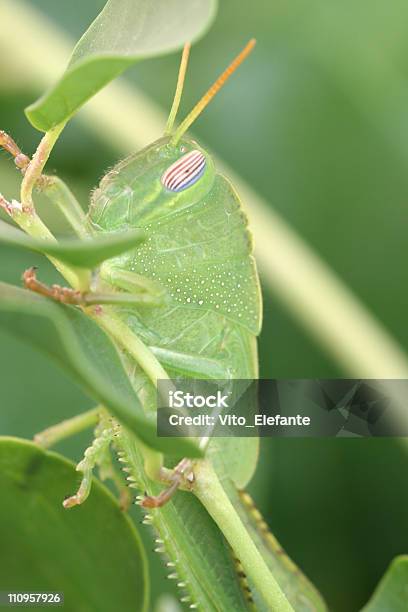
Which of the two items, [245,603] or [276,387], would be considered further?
[276,387]

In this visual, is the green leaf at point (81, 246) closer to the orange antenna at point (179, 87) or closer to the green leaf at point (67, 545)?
the orange antenna at point (179, 87)

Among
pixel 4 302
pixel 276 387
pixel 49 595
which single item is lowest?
pixel 49 595

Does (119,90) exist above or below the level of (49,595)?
above

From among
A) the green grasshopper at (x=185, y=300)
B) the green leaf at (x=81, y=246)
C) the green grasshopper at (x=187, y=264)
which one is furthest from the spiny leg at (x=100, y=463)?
the green leaf at (x=81, y=246)

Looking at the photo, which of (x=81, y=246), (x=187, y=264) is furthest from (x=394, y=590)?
(x=81, y=246)

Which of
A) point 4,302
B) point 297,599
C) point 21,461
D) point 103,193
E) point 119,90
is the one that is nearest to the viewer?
point 4,302

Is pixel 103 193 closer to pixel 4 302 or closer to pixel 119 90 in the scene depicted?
pixel 4 302

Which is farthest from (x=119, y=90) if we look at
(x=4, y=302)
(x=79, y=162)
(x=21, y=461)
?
(x=4, y=302)

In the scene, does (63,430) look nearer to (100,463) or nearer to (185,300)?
(100,463)
